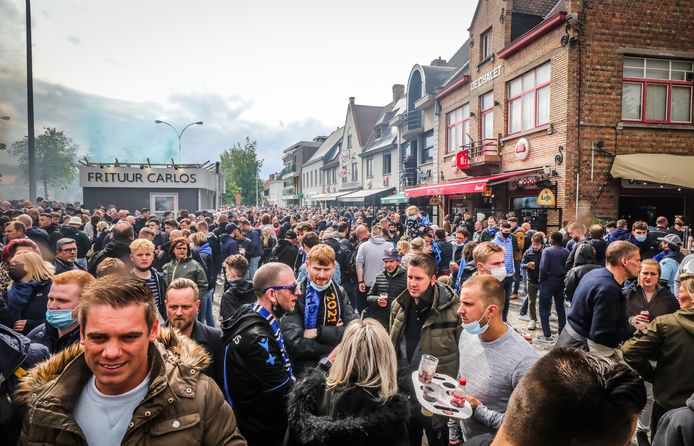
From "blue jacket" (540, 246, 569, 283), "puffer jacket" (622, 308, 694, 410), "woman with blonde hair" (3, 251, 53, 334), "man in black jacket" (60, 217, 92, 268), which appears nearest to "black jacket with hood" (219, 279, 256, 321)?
"woman with blonde hair" (3, 251, 53, 334)

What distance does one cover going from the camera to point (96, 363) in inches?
68.0

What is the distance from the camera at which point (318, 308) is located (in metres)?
4.05

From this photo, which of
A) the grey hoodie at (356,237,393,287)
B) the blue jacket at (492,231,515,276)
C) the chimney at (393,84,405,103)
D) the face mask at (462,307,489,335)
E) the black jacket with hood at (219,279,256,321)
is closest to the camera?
the face mask at (462,307,489,335)

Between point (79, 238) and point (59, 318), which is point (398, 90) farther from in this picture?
point (59, 318)

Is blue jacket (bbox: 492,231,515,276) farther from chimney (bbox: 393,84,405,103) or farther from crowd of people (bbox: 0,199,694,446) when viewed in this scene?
chimney (bbox: 393,84,405,103)

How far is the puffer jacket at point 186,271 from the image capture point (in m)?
6.09

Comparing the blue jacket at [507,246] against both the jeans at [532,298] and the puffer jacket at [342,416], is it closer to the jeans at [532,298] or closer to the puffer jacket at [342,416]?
the jeans at [532,298]

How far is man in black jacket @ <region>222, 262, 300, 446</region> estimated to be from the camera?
8.65ft

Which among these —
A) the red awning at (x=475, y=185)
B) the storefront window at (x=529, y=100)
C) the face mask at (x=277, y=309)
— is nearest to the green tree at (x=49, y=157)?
the red awning at (x=475, y=185)

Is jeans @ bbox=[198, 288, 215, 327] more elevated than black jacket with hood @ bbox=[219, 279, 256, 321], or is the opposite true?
black jacket with hood @ bbox=[219, 279, 256, 321]

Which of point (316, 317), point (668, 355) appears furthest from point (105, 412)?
point (668, 355)

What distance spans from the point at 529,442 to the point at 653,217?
15.4m

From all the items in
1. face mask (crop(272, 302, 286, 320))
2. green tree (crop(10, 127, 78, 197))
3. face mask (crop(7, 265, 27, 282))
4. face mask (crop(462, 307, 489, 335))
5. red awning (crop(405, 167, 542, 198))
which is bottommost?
face mask (crop(462, 307, 489, 335))

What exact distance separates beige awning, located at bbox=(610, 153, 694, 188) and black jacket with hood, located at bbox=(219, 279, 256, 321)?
39.9 ft
